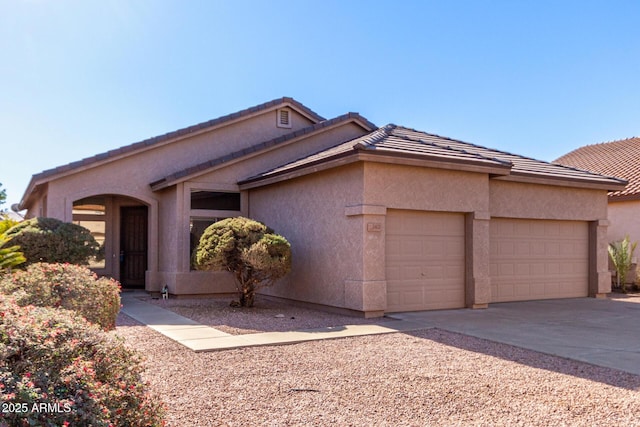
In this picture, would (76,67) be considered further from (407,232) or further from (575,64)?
(575,64)

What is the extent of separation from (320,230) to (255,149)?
15.5ft

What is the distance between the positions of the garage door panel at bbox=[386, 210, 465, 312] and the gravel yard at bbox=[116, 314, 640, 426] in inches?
130

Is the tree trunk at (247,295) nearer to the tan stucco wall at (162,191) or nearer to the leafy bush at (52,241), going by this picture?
the tan stucco wall at (162,191)

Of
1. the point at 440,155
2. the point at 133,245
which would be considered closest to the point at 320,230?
the point at 440,155

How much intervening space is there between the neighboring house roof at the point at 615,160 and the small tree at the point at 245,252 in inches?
533

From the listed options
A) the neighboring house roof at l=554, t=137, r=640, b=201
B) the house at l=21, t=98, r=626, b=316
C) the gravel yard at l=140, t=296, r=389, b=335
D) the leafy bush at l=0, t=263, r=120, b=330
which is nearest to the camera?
the leafy bush at l=0, t=263, r=120, b=330

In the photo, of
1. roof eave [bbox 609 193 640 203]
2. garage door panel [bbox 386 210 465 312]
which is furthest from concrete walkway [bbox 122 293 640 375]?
roof eave [bbox 609 193 640 203]

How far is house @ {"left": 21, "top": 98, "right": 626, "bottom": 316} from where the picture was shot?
1126cm

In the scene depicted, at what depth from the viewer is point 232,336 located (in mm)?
8727

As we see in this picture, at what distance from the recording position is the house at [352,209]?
11.3 metres

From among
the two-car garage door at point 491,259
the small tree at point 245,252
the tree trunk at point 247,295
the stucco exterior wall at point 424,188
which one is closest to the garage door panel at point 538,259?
the two-car garage door at point 491,259

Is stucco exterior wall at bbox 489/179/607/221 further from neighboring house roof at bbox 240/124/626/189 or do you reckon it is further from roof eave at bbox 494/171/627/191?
neighboring house roof at bbox 240/124/626/189

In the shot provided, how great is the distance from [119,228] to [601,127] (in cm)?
2600

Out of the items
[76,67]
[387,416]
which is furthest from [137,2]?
[387,416]
